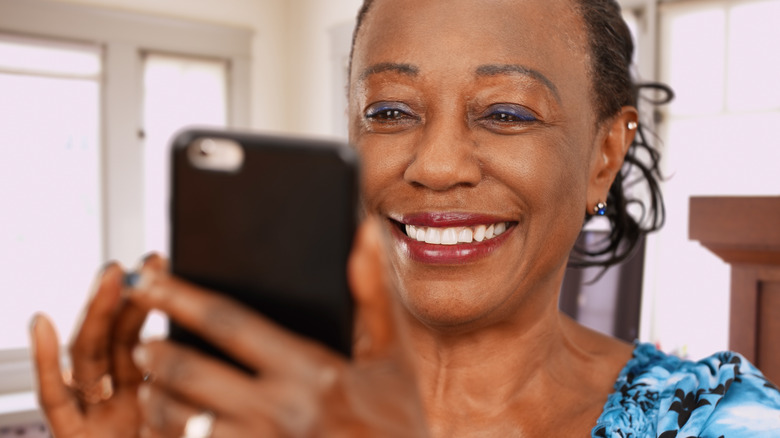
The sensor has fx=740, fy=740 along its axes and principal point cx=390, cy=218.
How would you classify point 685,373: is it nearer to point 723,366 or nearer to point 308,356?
point 723,366

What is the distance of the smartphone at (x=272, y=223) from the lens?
1.47ft

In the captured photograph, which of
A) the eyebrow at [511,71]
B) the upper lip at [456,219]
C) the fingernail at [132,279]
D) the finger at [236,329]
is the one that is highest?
the eyebrow at [511,71]

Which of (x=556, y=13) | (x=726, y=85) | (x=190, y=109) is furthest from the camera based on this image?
(x=190, y=109)

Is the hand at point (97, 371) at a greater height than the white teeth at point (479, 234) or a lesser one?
lesser

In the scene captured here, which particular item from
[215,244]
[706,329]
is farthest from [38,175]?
[215,244]

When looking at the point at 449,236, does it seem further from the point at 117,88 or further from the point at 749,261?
the point at 117,88

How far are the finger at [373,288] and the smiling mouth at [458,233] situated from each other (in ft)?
1.48

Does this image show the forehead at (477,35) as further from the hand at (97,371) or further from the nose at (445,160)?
the hand at (97,371)

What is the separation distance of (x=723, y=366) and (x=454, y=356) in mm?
370

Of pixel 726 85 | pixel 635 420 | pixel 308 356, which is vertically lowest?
pixel 635 420

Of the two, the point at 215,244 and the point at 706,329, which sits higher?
the point at 215,244

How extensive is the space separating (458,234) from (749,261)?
57cm

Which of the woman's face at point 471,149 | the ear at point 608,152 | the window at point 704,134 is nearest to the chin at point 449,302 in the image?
the woman's face at point 471,149

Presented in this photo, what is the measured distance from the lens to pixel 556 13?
0.93 m
